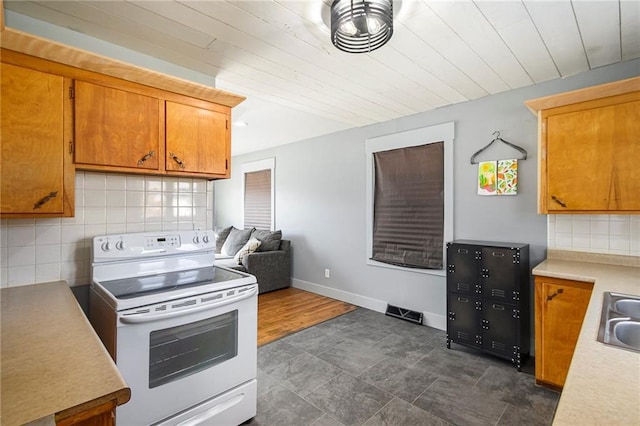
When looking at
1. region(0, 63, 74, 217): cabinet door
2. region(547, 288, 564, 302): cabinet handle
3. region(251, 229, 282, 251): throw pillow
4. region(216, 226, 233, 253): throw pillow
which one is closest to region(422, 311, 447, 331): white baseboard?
region(547, 288, 564, 302): cabinet handle

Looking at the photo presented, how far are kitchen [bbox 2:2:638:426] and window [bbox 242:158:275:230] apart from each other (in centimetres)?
30

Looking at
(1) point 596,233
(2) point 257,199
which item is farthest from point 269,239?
(1) point 596,233

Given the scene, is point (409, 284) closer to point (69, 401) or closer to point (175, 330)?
point (175, 330)

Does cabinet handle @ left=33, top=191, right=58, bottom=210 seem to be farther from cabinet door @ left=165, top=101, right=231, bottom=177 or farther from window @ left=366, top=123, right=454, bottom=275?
window @ left=366, top=123, right=454, bottom=275

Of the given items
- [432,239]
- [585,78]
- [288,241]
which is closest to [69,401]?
[432,239]

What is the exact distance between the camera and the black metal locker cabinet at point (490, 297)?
2.48 meters

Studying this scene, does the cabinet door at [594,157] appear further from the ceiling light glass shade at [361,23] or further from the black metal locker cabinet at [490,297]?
the ceiling light glass shade at [361,23]

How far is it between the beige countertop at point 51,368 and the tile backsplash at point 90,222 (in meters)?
0.51

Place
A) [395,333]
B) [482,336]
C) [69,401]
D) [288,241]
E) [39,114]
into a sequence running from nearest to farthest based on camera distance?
[69,401], [39,114], [482,336], [395,333], [288,241]

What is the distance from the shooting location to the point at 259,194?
18.8ft

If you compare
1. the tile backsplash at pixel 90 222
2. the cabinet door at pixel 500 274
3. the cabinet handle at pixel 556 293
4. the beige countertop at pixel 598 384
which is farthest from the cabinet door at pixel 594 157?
the tile backsplash at pixel 90 222

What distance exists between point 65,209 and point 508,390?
3027 millimetres

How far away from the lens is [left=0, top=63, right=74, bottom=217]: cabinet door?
4.76 ft

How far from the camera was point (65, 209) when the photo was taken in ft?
5.33
